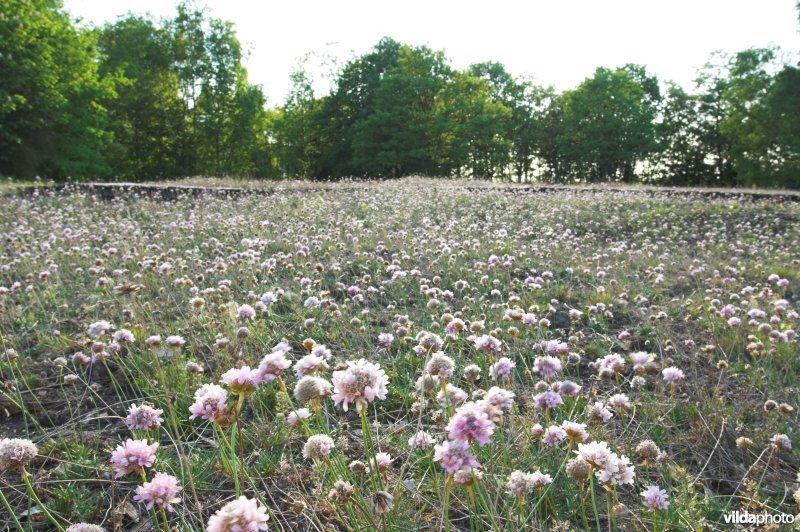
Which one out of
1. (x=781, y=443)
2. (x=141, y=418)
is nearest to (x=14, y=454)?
(x=141, y=418)

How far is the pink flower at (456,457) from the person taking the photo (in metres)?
1.33

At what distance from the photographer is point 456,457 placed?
1.35 metres

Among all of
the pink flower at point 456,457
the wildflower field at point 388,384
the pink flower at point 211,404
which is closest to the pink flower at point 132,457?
the wildflower field at point 388,384

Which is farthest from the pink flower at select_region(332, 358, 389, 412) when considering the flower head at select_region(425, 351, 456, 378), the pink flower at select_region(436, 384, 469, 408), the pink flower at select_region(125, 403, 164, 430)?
the pink flower at select_region(125, 403, 164, 430)

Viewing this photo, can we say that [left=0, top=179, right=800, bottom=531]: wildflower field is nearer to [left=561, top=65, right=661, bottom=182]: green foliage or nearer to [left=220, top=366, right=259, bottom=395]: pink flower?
[left=220, top=366, right=259, bottom=395]: pink flower

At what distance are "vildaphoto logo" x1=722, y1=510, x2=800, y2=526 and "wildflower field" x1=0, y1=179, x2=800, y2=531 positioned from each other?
0.04m

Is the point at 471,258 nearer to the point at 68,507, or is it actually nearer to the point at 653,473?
the point at 653,473

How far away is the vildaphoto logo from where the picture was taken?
1.95m

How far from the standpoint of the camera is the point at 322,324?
169 inches

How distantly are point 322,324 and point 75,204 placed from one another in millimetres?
8951

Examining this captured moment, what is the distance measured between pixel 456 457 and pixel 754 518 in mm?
1471

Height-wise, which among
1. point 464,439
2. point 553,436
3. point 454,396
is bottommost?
point 553,436

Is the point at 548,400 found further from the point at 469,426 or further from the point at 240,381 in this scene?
the point at 240,381

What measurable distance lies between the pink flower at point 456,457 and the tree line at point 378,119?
32.5 m
